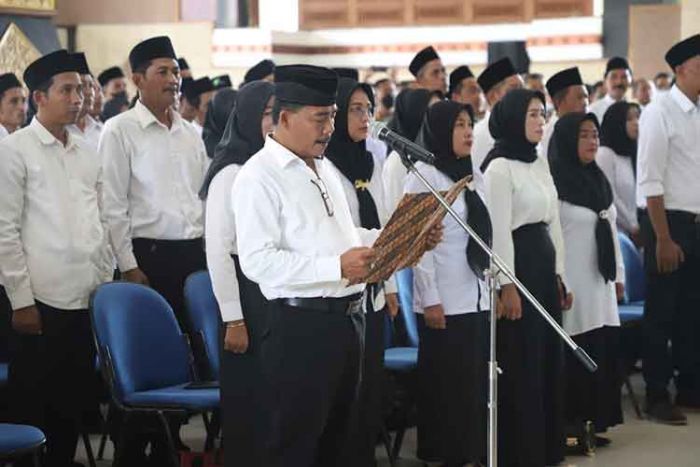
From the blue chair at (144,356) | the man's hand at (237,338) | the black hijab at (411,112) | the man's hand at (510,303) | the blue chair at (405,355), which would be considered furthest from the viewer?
the black hijab at (411,112)

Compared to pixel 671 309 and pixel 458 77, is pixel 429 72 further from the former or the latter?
pixel 671 309

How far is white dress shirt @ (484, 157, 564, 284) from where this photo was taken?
19.4ft

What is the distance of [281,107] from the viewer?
4406 millimetres

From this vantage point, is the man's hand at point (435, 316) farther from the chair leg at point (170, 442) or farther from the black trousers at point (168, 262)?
the chair leg at point (170, 442)

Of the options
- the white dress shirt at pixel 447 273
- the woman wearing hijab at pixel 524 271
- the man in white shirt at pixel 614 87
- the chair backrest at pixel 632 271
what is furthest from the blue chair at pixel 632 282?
the man in white shirt at pixel 614 87

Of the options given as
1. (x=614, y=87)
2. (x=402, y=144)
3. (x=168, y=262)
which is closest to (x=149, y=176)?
(x=168, y=262)

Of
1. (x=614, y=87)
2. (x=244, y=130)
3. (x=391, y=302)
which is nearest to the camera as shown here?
(x=244, y=130)

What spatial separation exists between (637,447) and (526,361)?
99 cm

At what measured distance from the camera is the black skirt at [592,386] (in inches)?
257

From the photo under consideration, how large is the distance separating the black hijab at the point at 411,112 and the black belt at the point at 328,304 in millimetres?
2788

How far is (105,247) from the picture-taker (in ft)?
18.6

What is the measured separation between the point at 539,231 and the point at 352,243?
180cm

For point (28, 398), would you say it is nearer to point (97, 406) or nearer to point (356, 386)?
point (97, 406)

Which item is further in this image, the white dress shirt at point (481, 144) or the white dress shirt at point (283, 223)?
the white dress shirt at point (481, 144)
